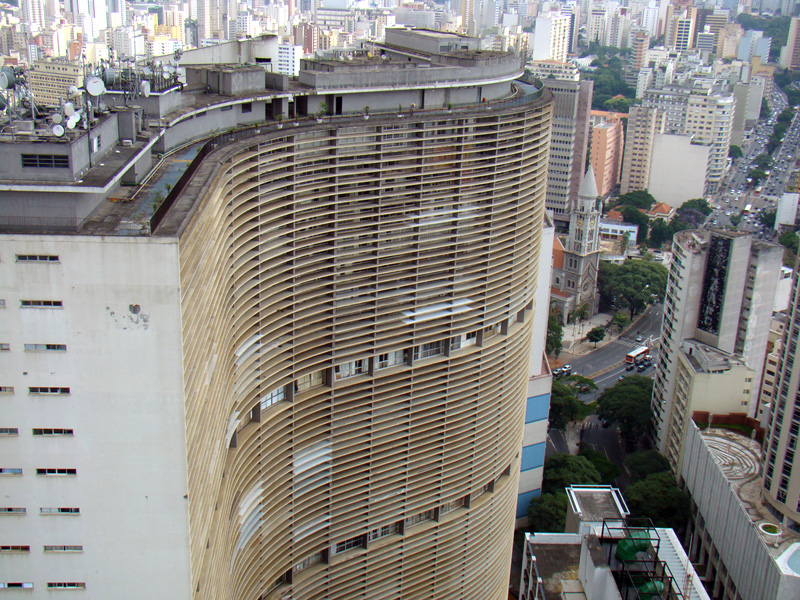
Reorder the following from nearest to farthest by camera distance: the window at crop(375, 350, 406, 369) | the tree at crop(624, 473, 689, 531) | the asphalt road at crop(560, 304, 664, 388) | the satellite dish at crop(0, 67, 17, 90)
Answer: the satellite dish at crop(0, 67, 17, 90) → the window at crop(375, 350, 406, 369) → the tree at crop(624, 473, 689, 531) → the asphalt road at crop(560, 304, 664, 388)

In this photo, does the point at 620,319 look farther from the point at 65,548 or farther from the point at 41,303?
the point at 41,303

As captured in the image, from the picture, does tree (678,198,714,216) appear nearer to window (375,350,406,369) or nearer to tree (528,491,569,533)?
tree (528,491,569,533)

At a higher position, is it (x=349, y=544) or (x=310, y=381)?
(x=310, y=381)

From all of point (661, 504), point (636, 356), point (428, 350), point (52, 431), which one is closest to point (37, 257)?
point (52, 431)

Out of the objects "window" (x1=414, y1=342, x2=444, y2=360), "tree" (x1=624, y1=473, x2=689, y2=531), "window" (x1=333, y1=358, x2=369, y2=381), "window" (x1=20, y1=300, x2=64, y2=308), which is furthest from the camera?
"tree" (x1=624, y1=473, x2=689, y2=531)

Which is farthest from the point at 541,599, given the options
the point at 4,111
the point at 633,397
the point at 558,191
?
the point at 558,191

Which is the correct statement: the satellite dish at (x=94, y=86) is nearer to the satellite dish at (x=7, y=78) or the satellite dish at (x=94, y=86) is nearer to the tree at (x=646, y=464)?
the satellite dish at (x=7, y=78)

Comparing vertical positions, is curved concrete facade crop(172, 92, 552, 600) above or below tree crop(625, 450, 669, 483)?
above

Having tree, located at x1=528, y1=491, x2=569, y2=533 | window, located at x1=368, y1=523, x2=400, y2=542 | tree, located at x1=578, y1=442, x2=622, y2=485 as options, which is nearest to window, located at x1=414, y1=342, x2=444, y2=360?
window, located at x1=368, y1=523, x2=400, y2=542

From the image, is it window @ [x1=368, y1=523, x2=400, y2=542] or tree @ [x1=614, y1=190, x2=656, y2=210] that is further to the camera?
tree @ [x1=614, y1=190, x2=656, y2=210]
